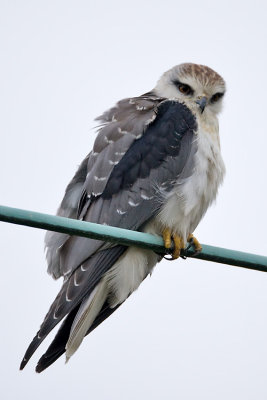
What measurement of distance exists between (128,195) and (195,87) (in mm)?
1208

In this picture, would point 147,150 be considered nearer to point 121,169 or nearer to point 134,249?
point 121,169

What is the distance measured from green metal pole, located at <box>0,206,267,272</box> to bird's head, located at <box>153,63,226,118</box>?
7.06 ft

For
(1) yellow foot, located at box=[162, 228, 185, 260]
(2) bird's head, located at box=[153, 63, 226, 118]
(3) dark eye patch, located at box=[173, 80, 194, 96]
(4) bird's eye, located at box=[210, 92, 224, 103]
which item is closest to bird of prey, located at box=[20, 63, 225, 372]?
(1) yellow foot, located at box=[162, 228, 185, 260]

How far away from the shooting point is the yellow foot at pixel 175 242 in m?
4.54

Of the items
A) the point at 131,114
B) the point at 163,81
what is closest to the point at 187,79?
the point at 163,81

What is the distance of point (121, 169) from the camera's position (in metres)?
4.95

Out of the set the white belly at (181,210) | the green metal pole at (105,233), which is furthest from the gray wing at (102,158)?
the green metal pole at (105,233)

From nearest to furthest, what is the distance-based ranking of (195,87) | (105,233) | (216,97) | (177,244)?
(105,233), (177,244), (195,87), (216,97)

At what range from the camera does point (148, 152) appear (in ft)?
16.3

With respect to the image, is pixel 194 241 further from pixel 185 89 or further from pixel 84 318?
pixel 185 89

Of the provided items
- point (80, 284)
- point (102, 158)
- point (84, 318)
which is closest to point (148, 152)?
point (102, 158)

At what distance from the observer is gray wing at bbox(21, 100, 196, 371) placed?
4.65m

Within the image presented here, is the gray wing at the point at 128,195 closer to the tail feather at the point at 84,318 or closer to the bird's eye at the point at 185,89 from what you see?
the tail feather at the point at 84,318

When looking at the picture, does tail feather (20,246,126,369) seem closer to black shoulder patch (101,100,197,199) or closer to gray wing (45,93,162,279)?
gray wing (45,93,162,279)
